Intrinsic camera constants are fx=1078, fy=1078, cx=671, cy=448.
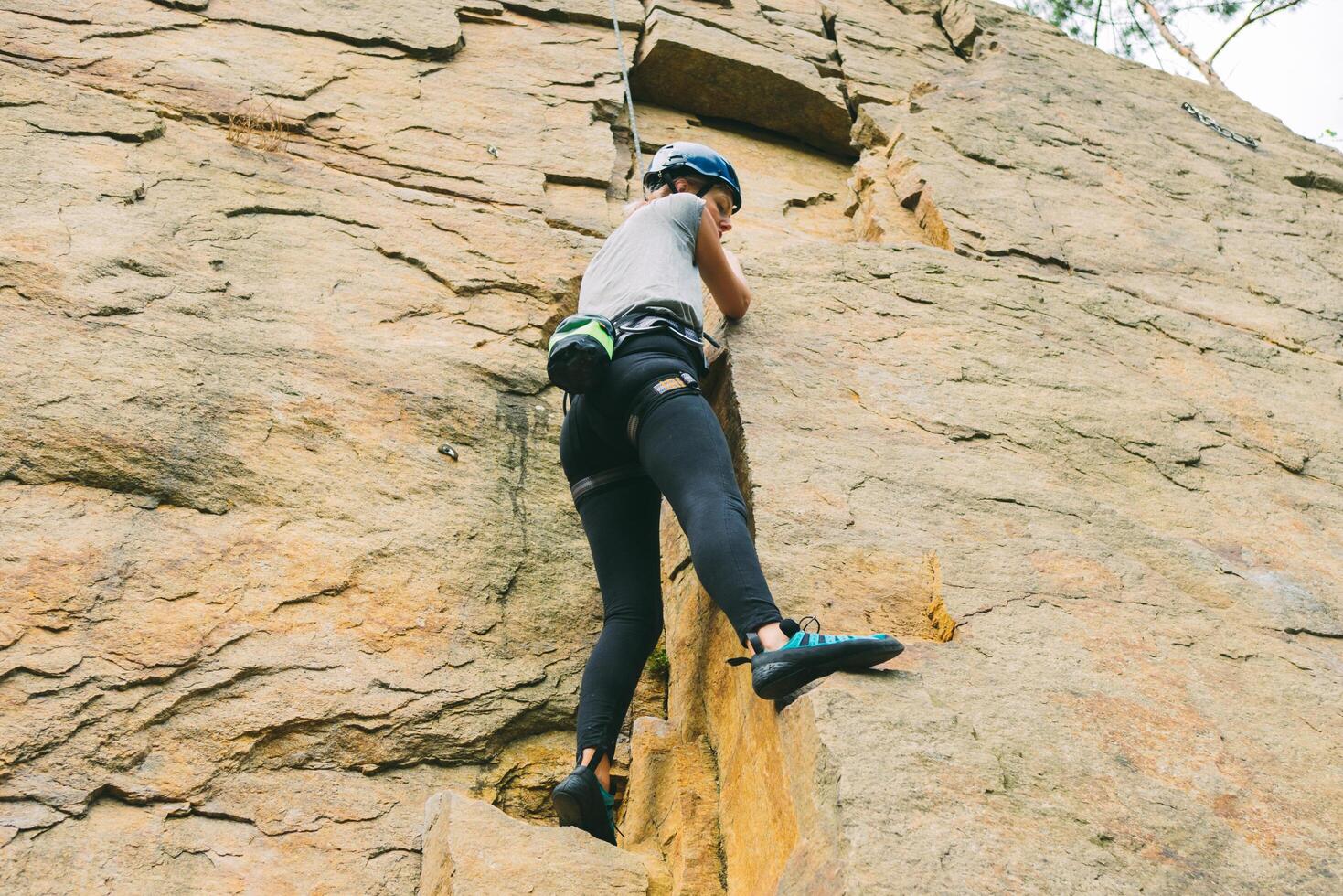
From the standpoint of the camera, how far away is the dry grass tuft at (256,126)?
5.13 meters

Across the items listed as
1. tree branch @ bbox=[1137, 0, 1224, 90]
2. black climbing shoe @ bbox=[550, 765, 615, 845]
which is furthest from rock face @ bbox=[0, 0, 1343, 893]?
tree branch @ bbox=[1137, 0, 1224, 90]

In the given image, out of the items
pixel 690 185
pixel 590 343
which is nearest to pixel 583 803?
pixel 590 343

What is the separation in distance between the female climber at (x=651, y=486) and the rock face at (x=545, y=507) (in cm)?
17

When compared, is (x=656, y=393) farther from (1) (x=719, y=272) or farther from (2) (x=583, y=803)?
(2) (x=583, y=803)

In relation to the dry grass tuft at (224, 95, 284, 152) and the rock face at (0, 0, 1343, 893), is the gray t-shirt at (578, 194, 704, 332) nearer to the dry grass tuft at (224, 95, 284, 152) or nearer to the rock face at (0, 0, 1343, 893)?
the rock face at (0, 0, 1343, 893)

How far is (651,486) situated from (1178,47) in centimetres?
1411

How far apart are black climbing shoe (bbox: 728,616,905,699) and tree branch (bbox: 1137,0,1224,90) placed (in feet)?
41.0

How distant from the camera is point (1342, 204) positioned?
22.8ft

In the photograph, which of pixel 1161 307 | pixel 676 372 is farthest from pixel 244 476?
pixel 1161 307

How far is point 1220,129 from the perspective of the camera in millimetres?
7586

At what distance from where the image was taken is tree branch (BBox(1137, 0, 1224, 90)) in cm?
1319

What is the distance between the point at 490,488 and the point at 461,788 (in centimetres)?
121

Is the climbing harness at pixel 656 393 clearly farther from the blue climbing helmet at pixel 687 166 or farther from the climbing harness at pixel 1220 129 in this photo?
the climbing harness at pixel 1220 129

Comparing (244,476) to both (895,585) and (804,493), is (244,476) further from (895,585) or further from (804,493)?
(895,585)
